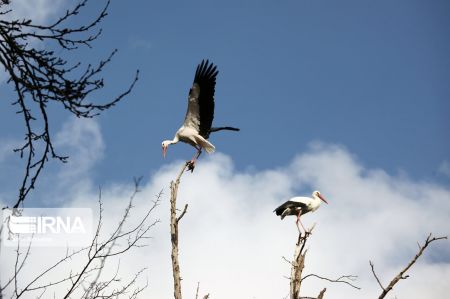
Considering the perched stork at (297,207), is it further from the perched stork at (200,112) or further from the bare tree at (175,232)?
the bare tree at (175,232)

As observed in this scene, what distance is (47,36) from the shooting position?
10.4 ft

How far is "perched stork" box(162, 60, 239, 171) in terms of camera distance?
8273mm

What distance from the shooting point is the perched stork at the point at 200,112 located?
827 centimetres

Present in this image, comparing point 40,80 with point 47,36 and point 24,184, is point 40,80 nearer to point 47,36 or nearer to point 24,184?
point 47,36

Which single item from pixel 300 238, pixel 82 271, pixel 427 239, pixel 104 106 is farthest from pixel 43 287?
pixel 300 238

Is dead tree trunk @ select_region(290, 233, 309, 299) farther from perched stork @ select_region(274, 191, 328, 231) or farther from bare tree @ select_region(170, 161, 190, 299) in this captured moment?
perched stork @ select_region(274, 191, 328, 231)

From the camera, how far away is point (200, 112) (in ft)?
28.0

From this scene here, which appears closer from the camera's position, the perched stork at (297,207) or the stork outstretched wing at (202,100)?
the stork outstretched wing at (202,100)

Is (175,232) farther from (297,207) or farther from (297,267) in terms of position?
(297,207)

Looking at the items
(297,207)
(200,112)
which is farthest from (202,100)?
(297,207)

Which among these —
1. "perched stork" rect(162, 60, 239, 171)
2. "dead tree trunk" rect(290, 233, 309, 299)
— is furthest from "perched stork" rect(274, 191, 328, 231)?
"dead tree trunk" rect(290, 233, 309, 299)

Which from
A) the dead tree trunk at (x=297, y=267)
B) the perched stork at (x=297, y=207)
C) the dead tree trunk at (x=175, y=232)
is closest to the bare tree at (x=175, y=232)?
the dead tree trunk at (x=175, y=232)

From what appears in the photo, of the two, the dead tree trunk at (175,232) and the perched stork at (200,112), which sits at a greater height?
the perched stork at (200,112)

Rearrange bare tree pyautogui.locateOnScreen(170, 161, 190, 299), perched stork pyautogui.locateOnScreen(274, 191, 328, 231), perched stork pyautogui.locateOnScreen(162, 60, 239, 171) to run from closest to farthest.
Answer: bare tree pyautogui.locateOnScreen(170, 161, 190, 299)
perched stork pyautogui.locateOnScreen(162, 60, 239, 171)
perched stork pyautogui.locateOnScreen(274, 191, 328, 231)
